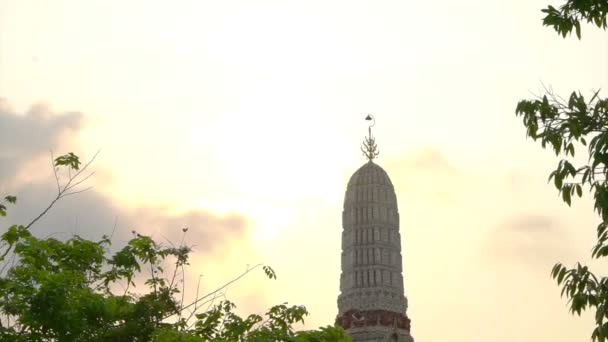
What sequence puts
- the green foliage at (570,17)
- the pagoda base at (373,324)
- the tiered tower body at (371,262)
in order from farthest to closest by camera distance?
the tiered tower body at (371,262), the pagoda base at (373,324), the green foliage at (570,17)

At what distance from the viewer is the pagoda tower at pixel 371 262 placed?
69.3 metres

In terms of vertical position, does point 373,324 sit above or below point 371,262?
below

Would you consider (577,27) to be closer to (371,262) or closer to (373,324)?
(373,324)

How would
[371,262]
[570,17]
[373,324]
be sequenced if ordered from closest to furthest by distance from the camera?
[570,17]
[373,324]
[371,262]

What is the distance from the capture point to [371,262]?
72.1 metres

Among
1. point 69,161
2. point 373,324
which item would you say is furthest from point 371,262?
point 69,161

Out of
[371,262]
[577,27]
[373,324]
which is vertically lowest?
[577,27]

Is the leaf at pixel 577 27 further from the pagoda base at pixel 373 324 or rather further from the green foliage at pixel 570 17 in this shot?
the pagoda base at pixel 373 324

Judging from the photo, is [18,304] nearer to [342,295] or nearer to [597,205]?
[597,205]

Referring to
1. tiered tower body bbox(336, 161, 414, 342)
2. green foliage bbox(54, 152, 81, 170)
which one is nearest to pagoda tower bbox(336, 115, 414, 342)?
tiered tower body bbox(336, 161, 414, 342)

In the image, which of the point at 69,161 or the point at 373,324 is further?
the point at 373,324

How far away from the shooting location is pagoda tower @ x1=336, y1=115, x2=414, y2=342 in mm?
69312

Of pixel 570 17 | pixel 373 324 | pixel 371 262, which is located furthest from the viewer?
pixel 371 262

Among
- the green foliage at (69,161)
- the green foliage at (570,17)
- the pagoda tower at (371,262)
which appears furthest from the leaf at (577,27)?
the pagoda tower at (371,262)
